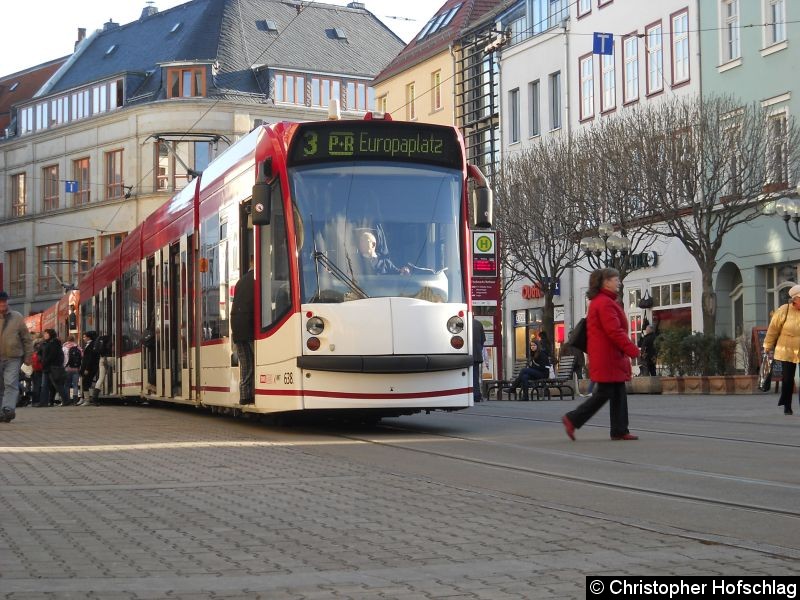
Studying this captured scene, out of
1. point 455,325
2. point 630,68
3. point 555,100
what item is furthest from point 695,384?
point 555,100

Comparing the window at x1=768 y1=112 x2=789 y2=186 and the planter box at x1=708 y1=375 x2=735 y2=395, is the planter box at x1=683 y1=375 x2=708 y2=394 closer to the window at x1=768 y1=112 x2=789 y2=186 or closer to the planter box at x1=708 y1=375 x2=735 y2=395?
the planter box at x1=708 y1=375 x2=735 y2=395

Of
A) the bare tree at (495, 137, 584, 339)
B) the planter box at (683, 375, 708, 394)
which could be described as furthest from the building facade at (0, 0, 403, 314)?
the planter box at (683, 375, 708, 394)

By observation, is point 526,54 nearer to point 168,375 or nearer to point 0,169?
point 168,375

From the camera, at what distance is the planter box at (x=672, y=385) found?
1385 inches

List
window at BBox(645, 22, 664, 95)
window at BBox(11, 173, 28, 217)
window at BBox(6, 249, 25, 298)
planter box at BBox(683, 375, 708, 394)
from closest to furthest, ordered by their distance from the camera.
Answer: planter box at BBox(683, 375, 708, 394) < window at BBox(645, 22, 664, 95) < window at BBox(6, 249, 25, 298) < window at BBox(11, 173, 28, 217)

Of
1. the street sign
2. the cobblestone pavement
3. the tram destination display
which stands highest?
the street sign

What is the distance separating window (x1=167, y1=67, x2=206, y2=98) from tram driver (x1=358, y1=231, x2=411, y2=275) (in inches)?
2542

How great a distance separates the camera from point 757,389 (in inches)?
1324

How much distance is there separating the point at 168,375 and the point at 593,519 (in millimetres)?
16086

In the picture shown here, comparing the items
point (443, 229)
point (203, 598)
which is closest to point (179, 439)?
point (443, 229)

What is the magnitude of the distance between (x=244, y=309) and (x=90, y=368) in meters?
17.5

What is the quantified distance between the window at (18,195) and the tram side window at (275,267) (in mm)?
74298

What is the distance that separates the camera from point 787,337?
20.7 meters

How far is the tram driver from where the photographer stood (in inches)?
650
